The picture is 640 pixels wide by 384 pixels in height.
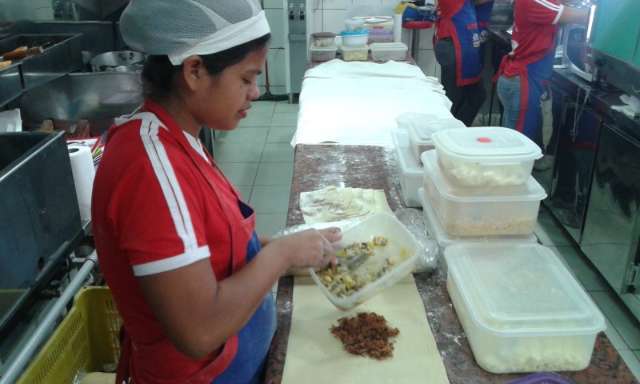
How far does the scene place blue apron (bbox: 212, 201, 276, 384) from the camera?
107 cm

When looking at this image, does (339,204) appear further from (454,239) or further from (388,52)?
(388,52)

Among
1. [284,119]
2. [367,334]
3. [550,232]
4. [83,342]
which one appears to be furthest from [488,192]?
[284,119]

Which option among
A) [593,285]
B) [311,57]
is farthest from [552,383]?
[311,57]

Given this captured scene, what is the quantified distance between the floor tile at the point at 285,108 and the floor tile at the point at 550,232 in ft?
9.80

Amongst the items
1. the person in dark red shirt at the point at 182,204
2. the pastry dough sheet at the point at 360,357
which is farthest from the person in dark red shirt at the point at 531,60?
the person in dark red shirt at the point at 182,204

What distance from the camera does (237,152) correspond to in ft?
15.2

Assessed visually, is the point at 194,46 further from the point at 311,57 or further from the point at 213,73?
the point at 311,57

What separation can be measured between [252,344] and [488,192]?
0.75 meters

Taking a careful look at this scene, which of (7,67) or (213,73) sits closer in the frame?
(213,73)

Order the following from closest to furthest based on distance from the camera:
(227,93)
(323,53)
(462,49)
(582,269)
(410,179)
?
(227,93) < (410,179) < (582,269) < (462,49) < (323,53)

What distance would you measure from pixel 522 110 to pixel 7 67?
2.90m

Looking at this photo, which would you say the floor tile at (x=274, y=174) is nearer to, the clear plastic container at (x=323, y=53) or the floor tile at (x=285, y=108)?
the clear plastic container at (x=323, y=53)

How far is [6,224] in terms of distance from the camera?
1.40 meters

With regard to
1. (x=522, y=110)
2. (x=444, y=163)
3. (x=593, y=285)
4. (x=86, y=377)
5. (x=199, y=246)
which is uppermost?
(x=199, y=246)
